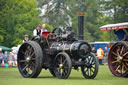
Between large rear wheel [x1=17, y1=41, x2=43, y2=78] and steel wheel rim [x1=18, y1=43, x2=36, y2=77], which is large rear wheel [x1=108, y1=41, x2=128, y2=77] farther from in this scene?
steel wheel rim [x1=18, y1=43, x2=36, y2=77]

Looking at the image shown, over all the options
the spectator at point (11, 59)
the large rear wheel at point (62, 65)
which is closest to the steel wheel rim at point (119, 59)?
the large rear wheel at point (62, 65)

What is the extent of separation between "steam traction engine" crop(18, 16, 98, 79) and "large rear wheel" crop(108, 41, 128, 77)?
130cm

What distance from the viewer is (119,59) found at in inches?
574

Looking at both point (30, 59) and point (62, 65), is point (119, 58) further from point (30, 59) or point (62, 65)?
point (30, 59)

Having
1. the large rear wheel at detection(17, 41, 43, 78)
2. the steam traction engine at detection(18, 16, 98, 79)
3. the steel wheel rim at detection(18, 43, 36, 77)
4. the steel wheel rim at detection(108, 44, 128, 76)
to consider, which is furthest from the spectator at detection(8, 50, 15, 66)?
the steel wheel rim at detection(108, 44, 128, 76)

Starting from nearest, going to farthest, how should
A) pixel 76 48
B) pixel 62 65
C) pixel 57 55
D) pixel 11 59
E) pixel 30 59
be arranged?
pixel 62 65 → pixel 76 48 → pixel 57 55 → pixel 30 59 → pixel 11 59

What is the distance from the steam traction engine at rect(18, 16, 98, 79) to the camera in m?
13.4

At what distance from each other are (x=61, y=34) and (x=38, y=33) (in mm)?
1165

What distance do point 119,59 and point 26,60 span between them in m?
3.47

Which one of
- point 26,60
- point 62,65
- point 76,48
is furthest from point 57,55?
point 26,60

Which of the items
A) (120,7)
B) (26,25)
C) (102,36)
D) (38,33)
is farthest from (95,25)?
(38,33)

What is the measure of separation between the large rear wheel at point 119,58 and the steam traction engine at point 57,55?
4.25 ft

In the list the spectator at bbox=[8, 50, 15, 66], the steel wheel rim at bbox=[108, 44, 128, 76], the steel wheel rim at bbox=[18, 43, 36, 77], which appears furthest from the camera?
the spectator at bbox=[8, 50, 15, 66]

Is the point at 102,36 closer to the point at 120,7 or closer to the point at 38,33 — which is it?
the point at 120,7
